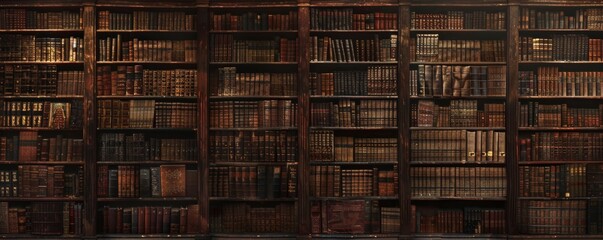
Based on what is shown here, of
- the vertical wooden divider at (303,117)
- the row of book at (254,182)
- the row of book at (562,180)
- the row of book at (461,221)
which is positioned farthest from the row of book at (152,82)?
the row of book at (562,180)

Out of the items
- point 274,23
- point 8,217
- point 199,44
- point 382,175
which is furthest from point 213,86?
point 8,217

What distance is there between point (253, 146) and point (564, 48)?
3046 millimetres

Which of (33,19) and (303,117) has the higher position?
(33,19)

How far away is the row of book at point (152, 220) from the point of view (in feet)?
21.5

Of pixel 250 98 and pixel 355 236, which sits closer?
pixel 355 236

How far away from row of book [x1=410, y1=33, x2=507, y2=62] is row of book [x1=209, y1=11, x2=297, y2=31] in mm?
1165

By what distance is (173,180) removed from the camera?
6559mm

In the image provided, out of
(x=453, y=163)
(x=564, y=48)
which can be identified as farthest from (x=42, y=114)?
(x=564, y=48)

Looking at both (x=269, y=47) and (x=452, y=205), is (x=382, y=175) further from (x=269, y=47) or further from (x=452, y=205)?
(x=269, y=47)

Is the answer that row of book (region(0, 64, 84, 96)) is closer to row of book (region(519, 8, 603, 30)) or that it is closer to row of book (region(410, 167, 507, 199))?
row of book (region(410, 167, 507, 199))

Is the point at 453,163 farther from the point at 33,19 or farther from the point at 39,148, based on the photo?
the point at 33,19

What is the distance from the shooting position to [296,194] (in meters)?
6.55

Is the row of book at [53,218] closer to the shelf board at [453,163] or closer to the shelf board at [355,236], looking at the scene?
the shelf board at [355,236]

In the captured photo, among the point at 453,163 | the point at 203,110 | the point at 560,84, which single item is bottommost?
the point at 453,163
